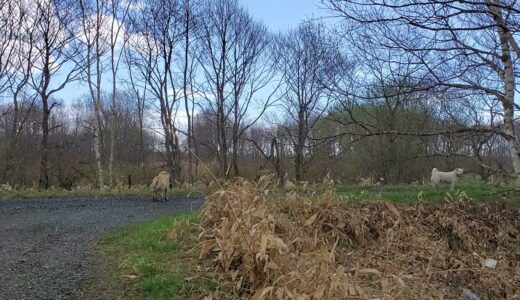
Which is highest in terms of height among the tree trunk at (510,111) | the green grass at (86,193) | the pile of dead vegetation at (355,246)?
the tree trunk at (510,111)

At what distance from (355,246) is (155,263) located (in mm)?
3273

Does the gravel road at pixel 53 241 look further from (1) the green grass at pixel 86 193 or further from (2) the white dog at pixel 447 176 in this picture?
(2) the white dog at pixel 447 176

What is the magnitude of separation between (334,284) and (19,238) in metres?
4.50

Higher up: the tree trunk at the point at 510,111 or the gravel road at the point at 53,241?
the tree trunk at the point at 510,111

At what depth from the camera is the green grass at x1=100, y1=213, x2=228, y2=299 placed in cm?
356

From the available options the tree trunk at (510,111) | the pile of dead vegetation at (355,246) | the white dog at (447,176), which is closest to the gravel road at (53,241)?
the pile of dead vegetation at (355,246)

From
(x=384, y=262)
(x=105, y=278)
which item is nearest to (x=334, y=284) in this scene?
(x=105, y=278)

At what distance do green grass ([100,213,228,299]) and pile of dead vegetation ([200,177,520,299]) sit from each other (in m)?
0.24

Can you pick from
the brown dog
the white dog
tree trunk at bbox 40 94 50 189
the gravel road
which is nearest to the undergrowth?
the brown dog

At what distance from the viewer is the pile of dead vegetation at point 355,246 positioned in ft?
11.9

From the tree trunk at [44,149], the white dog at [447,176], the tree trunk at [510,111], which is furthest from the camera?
the tree trunk at [44,149]

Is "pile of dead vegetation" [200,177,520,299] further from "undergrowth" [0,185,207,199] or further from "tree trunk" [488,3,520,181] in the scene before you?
"undergrowth" [0,185,207,199]

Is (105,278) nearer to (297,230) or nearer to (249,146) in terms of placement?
(297,230)

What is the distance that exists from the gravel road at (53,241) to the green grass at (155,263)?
27 centimetres
